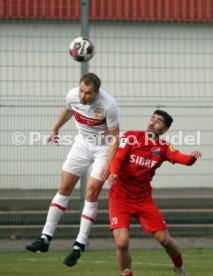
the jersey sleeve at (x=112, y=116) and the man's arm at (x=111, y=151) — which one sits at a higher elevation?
the jersey sleeve at (x=112, y=116)

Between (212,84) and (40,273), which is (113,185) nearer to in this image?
(40,273)

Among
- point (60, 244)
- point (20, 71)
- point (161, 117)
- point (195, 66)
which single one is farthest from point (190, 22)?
point (161, 117)

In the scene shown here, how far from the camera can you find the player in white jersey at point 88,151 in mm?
12930

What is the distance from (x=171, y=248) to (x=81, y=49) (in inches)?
121

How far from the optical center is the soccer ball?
14.4 meters

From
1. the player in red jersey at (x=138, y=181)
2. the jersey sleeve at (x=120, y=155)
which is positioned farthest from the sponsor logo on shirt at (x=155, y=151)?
the jersey sleeve at (x=120, y=155)

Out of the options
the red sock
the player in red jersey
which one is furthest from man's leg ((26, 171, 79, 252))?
the red sock

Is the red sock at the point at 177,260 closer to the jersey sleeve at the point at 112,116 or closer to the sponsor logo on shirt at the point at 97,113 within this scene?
the jersey sleeve at the point at 112,116

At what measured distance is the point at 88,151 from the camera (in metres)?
13.3

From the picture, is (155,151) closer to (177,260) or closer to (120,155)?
(120,155)

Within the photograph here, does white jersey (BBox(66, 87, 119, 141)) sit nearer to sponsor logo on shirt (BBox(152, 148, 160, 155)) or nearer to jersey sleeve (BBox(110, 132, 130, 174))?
A: jersey sleeve (BBox(110, 132, 130, 174))

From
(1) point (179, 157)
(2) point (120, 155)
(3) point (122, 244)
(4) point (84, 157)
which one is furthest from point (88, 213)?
(1) point (179, 157)

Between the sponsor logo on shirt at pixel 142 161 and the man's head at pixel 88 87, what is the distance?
0.83 meters

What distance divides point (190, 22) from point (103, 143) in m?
4.65
